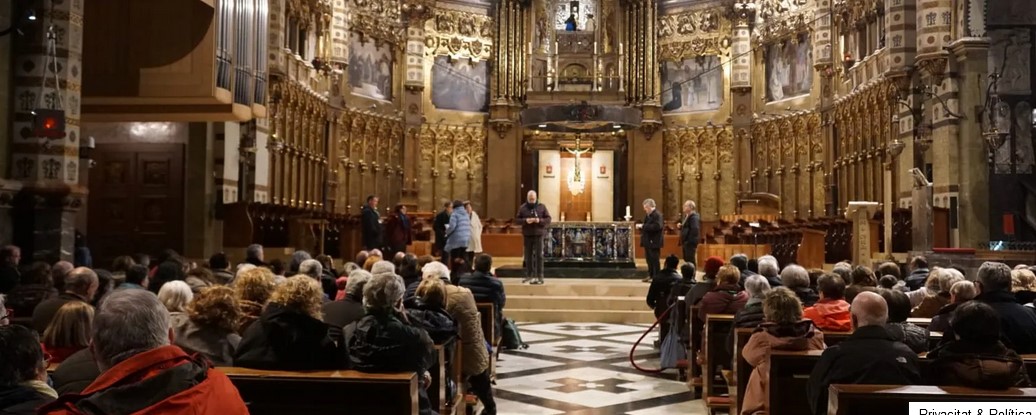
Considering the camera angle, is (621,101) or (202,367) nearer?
(202,367)

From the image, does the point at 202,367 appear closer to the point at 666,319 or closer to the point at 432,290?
the point at 432,290

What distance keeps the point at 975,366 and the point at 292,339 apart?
9.96ft

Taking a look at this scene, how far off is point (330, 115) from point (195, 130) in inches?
253

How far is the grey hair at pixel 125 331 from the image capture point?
2641 millimetres

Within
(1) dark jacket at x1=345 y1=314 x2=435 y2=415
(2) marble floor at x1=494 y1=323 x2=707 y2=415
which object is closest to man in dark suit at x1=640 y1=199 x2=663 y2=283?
(2) marble floor at x1=494 y1=323 x2=707 y2=415

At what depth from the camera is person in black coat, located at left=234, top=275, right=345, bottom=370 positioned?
4375 millimetres

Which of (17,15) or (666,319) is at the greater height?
(17,15)

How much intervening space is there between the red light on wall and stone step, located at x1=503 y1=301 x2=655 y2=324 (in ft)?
24.3

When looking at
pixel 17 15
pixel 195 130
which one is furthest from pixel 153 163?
pixel 17 15

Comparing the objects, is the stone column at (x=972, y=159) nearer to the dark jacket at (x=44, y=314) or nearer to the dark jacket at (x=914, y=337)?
the dark jacket at (x=914, y=337)

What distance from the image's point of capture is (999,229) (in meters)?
15.9

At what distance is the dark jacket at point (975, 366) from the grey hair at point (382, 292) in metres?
2.77

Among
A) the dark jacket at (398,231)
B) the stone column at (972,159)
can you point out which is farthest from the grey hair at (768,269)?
the stone column at (972,159)

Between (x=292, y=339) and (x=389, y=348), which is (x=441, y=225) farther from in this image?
(x=292, y=339)
